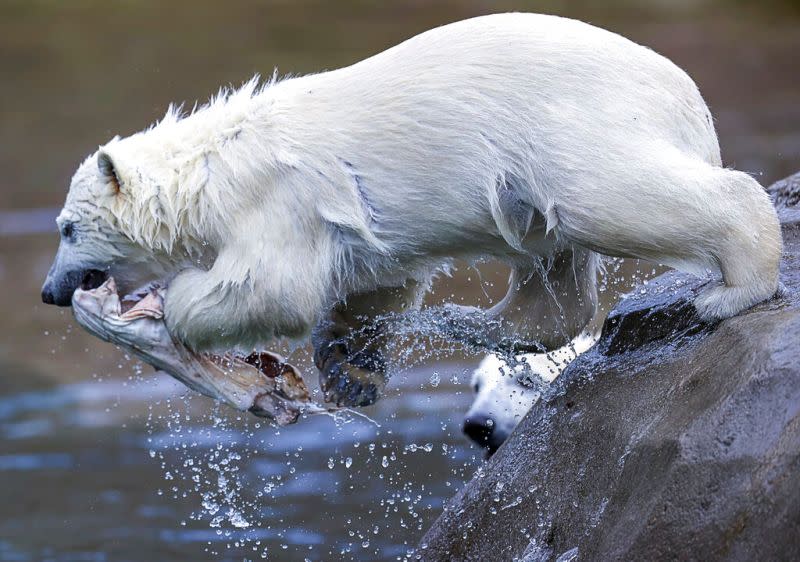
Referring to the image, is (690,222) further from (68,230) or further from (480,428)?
(480,428)

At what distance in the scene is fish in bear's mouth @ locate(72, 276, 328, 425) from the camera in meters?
3.91

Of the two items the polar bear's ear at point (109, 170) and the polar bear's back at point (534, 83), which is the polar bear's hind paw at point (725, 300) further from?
the polar bear's ear at point (109, 170)

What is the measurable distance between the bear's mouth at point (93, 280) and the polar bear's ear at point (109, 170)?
1.07 ft

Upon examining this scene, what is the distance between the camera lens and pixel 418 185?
3705mm

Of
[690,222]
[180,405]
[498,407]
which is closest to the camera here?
[690,222]

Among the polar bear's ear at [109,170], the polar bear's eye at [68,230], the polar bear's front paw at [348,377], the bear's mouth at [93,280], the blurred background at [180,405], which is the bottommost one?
the blurred background at [180,405]

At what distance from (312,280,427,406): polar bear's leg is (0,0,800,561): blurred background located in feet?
1.50

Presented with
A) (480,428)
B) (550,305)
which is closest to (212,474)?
(480,428)

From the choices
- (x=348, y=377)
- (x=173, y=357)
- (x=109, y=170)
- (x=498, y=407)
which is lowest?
(x=498, y=407)

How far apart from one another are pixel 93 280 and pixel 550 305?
1.61 m

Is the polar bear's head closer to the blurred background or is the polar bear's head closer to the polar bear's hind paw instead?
the blurred background

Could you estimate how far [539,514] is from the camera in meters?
3.85

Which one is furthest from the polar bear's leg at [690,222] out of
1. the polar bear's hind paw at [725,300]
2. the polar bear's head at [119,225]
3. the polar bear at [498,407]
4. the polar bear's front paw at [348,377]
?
the polar bear at [498,407]

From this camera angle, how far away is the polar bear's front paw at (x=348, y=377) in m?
4.34
